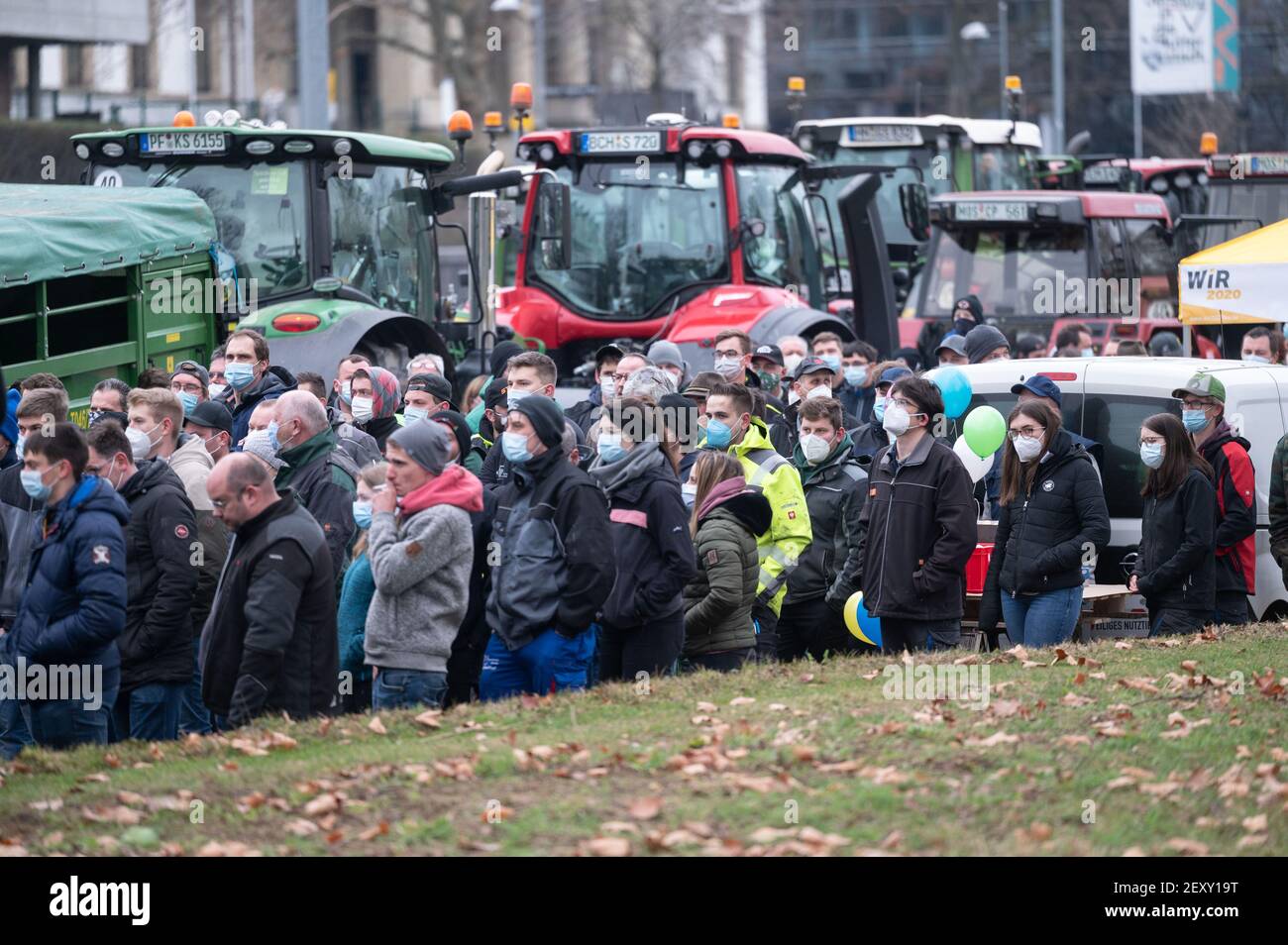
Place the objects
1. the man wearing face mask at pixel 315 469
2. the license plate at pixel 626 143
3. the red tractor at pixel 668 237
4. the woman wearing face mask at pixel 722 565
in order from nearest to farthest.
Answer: the man wearing face mask at pixel 315 469
the woman wearing face mask at pixel 722 565
the red tractor at pixel 668 237
the license plate at pixel 626 143

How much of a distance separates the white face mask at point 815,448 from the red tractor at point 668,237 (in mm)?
6582

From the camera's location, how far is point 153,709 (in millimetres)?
8141

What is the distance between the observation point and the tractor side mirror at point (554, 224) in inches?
627

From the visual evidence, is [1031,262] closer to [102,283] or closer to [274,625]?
[102,283]

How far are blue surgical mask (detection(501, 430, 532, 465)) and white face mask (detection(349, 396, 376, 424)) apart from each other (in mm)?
2469

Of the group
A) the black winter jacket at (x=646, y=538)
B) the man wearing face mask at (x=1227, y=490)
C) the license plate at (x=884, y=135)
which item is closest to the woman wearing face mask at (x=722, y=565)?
the black winter jacket at (x=646, y=538)

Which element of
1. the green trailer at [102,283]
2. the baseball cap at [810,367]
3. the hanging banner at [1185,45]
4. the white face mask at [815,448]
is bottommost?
the white face mask at [815,448]

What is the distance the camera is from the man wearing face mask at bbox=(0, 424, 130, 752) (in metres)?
7.56

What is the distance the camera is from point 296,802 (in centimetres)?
664

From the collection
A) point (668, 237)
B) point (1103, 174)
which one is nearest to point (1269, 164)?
point (1103, 174)

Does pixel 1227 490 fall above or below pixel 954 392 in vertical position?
below

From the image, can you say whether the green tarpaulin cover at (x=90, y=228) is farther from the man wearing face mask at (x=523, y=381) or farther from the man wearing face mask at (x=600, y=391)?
the man wearing face mask at (x=523, y=381)

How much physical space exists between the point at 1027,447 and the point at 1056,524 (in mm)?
416

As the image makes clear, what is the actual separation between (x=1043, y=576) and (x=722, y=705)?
2.25 m
